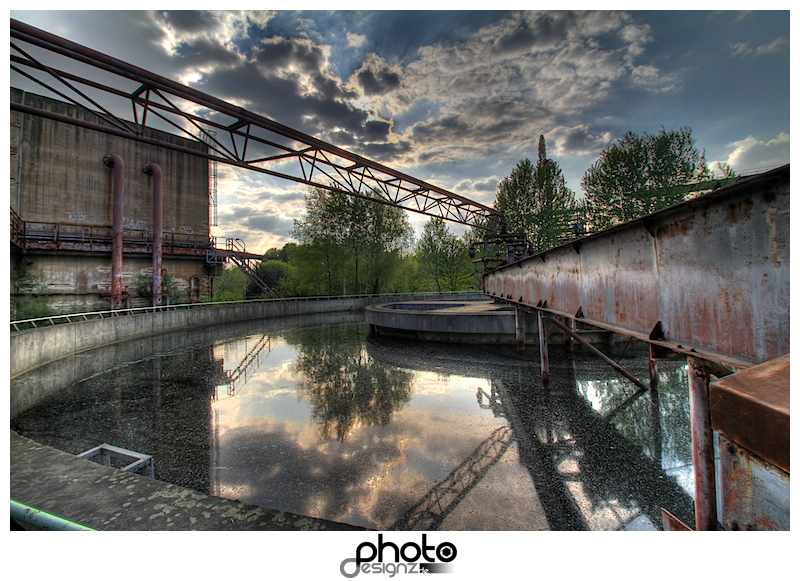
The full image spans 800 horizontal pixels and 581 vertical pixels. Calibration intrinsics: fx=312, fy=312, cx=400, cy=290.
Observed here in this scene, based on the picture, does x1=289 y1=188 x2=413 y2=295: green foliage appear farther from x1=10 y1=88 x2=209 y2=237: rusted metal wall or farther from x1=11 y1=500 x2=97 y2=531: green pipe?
x1=11 y1=500 x2=97 y2=531: green pipe

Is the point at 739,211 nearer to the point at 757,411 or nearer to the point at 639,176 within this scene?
the point at 757,411

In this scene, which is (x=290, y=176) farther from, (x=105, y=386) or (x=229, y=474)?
(x=229, y=474)

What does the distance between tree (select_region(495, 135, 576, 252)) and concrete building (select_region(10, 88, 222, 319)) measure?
A: 89.1 feet

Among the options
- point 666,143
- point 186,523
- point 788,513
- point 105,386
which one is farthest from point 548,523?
point 666,143

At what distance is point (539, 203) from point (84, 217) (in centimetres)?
3465

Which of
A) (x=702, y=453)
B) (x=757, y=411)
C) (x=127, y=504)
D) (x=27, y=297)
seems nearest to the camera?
(x=757, y=411)

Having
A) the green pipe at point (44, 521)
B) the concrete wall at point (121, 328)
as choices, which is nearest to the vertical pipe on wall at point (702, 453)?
the green pipe at point (44, 521)

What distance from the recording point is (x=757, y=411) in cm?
123

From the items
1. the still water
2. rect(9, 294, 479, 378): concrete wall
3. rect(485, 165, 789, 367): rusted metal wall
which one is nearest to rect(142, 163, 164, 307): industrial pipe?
rect(9, 294, 479, 378): concrete wall

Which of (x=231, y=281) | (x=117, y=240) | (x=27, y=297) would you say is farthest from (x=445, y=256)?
(x=27, y=297)

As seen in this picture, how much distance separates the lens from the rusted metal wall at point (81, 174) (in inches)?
579

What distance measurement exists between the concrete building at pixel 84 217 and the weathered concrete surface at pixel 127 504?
14.9 m

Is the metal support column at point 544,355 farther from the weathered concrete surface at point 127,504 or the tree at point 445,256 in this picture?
the tree at point 445,256

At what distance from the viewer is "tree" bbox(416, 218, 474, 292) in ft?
122
